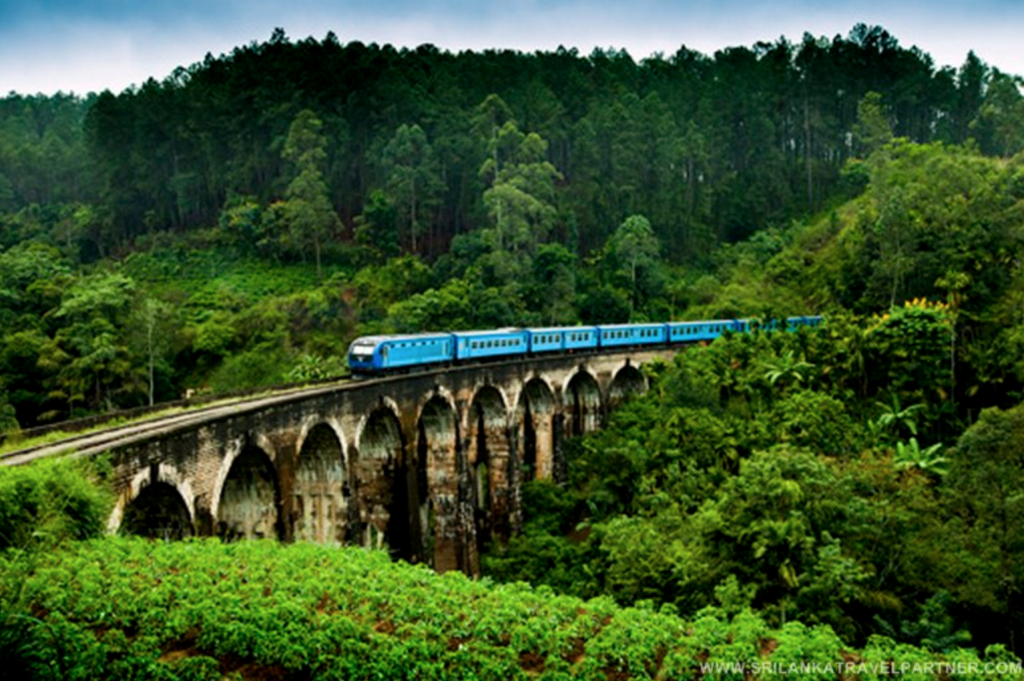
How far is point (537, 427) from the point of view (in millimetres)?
34750

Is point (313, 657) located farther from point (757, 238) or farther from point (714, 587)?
point (757, 238)

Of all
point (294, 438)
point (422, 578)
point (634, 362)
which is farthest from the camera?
point (634, 362)

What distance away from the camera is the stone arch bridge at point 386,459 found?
14.6m

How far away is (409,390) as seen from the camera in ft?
78.6

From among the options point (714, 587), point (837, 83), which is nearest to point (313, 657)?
point (714, 587)

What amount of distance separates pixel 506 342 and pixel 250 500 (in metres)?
14.7

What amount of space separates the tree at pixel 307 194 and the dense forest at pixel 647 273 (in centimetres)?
23

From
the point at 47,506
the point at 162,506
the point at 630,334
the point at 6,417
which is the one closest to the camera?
the point at 47,506

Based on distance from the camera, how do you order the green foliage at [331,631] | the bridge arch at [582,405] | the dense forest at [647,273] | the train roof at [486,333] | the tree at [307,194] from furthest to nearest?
the tree at [307,194], the bridge arch at [582,405], the train roof at [486,333], the dense forest at [647,273], the green foliage at [331,631]

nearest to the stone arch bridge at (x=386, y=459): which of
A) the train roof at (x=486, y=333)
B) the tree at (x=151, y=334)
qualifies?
the train roof at (x=486, y=333)

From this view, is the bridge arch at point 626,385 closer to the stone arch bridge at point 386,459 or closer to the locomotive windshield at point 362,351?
the stone arch bridge at point 386,459

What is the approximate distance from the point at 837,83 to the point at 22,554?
76066 millimetres

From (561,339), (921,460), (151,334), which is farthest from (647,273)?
(921,460)

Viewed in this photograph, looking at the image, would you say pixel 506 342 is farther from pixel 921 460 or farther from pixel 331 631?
pixel 331 631
